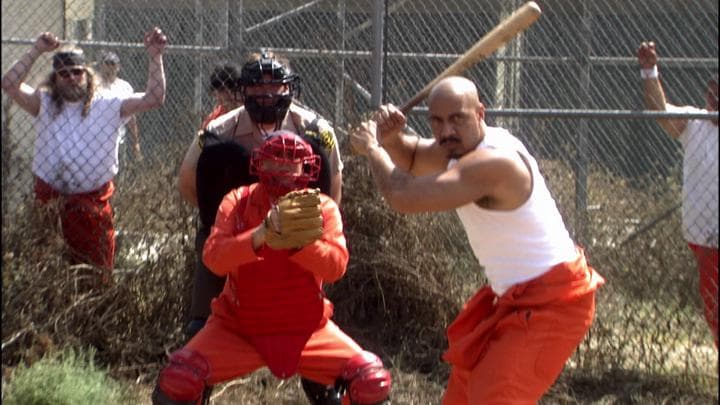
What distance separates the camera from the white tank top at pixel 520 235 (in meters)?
4.43

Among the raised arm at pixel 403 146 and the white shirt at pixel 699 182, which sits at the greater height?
the raised arm at pixel 403 146

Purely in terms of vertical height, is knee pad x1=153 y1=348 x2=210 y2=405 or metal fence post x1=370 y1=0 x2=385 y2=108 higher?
metal fence post x1=370 y1=0 x2=385 y2=108

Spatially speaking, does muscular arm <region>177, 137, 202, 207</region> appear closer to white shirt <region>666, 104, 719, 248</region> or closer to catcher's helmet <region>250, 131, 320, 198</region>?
catcher's helmet <region>250, 131, 320, 198</region>

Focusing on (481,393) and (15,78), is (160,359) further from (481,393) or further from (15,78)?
(481,393)

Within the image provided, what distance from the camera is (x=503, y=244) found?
447 cm

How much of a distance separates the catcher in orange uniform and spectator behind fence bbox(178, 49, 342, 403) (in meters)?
0.48

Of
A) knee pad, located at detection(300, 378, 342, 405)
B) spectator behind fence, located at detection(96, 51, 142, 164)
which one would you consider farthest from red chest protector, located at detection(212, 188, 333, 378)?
spectator behind fence, located at detection(96, 51, 142, 164)

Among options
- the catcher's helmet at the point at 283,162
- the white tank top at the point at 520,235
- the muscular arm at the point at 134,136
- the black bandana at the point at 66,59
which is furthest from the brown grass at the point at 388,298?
the white tank top at the point at 520,235

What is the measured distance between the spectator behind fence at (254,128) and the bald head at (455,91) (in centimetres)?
102

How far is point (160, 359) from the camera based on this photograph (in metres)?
6.68

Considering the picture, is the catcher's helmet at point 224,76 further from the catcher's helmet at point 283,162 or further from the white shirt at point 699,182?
the white shirt at point 699,182

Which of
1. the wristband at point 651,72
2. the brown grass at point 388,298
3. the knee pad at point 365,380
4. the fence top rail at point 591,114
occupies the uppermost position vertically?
the wristband at point 651,72

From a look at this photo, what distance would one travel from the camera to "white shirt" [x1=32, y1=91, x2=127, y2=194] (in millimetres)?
6543

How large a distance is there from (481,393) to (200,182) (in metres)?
1.76
